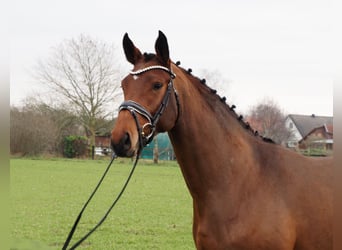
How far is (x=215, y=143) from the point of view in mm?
3961

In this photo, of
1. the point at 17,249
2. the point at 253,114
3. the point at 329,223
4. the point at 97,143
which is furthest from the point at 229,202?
the point at 97,143

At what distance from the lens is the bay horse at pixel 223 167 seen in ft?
11.9

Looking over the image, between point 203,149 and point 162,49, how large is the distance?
99 centimetres

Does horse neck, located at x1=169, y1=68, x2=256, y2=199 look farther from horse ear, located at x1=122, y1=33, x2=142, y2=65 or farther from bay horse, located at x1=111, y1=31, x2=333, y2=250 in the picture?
horse ear, located at x1=122, y1=33, x2=142, y2=65

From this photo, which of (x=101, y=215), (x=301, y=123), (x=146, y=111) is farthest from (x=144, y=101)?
(x=301, y=123)

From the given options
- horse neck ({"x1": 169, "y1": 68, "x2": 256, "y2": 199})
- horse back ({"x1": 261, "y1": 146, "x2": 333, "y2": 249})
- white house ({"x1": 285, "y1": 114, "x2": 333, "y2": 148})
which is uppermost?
white house ({"x1": 285, "y1": 114, "x2": 333, "y2": 148})

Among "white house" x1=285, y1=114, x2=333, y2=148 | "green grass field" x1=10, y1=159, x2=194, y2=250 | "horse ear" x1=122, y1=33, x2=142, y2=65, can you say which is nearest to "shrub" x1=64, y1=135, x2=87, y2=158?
"green grass field" x1=10, y1=159, x2=194, y2=250

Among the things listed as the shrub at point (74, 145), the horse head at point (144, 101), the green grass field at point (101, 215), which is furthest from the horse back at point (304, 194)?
the shrub at point (74, 145)

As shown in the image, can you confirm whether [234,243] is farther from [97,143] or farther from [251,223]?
[97,143]

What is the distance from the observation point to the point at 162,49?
3.78m

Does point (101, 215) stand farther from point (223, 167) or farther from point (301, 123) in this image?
Result: point (301, 123)

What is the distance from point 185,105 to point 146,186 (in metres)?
18.2

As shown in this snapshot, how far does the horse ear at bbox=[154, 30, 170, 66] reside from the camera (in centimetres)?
373

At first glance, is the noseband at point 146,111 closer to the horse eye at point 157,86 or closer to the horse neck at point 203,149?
the horse eye at point 157,86
